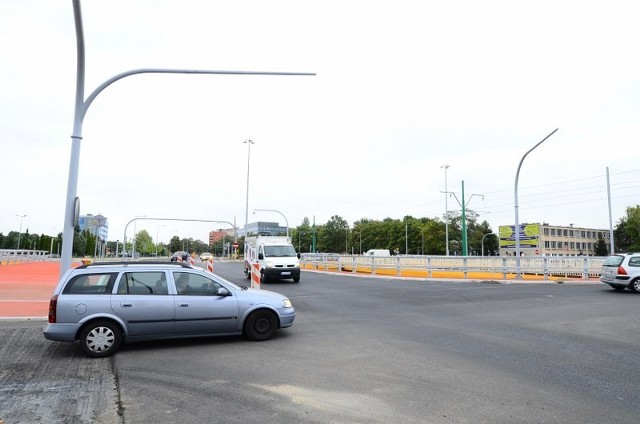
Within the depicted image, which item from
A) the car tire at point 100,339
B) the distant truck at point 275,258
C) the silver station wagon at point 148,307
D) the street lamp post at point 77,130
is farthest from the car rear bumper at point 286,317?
the distant truck at point 275,258

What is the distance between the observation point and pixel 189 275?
25.2 ft

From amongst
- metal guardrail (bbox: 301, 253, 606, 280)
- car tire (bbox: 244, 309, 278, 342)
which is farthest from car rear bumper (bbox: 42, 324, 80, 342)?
metal guardrail (bbox: 301, 253, 606, 280)

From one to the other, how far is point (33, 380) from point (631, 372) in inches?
312

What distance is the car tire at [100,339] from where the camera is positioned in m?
6.82

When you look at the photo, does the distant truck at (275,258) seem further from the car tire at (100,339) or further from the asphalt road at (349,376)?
the car tire at (100,339)

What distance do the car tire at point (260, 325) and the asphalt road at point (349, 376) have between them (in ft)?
0.64

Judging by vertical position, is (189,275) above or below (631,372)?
above

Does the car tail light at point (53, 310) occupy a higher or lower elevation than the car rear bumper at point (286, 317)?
higher

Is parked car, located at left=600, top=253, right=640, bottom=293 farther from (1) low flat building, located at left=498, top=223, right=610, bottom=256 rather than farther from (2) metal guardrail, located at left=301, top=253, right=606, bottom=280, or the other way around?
(1) low flat building, located at left=498, top=223, right=610, bottom=256

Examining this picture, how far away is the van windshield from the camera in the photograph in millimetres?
22938

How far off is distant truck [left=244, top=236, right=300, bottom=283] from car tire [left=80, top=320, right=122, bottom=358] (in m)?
14.0

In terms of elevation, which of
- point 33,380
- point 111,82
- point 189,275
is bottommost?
point 33,380

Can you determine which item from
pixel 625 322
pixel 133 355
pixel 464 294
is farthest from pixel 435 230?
pixel 133 355

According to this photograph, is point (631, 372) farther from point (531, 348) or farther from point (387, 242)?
point (387, 242)
